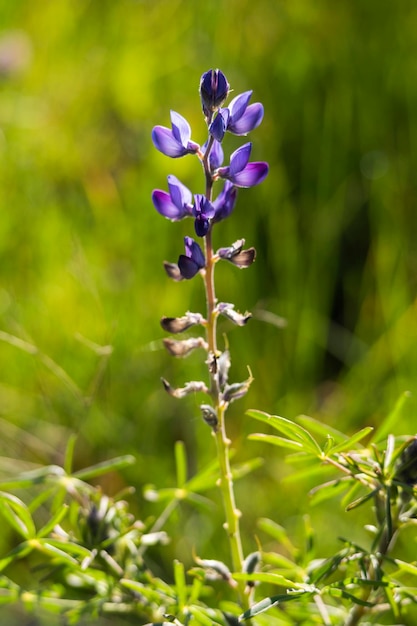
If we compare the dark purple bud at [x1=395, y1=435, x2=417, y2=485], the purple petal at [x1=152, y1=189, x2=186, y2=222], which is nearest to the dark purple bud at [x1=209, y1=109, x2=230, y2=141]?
the purple petal at [x1=152, y1=189, x2=186, y2=222]

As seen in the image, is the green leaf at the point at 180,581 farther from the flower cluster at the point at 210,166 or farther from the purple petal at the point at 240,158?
the purple petal at the point at 240,158

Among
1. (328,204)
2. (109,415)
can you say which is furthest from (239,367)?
(328,204)

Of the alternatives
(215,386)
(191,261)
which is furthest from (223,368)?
(191,261)

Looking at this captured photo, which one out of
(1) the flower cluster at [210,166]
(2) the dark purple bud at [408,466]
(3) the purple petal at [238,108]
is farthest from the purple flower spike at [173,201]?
(2) the dark purple bud at [408,466]

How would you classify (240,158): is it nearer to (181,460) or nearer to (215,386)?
(215,386)

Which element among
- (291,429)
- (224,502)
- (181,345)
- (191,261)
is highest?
(191,261)

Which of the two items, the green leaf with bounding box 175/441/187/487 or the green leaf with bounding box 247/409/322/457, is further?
the green leaf with bounding box 175/441/187/487

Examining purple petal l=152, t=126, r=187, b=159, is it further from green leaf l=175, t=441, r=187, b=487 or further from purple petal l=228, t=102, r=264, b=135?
green leaf l=175, t=441, r=187, b=487
